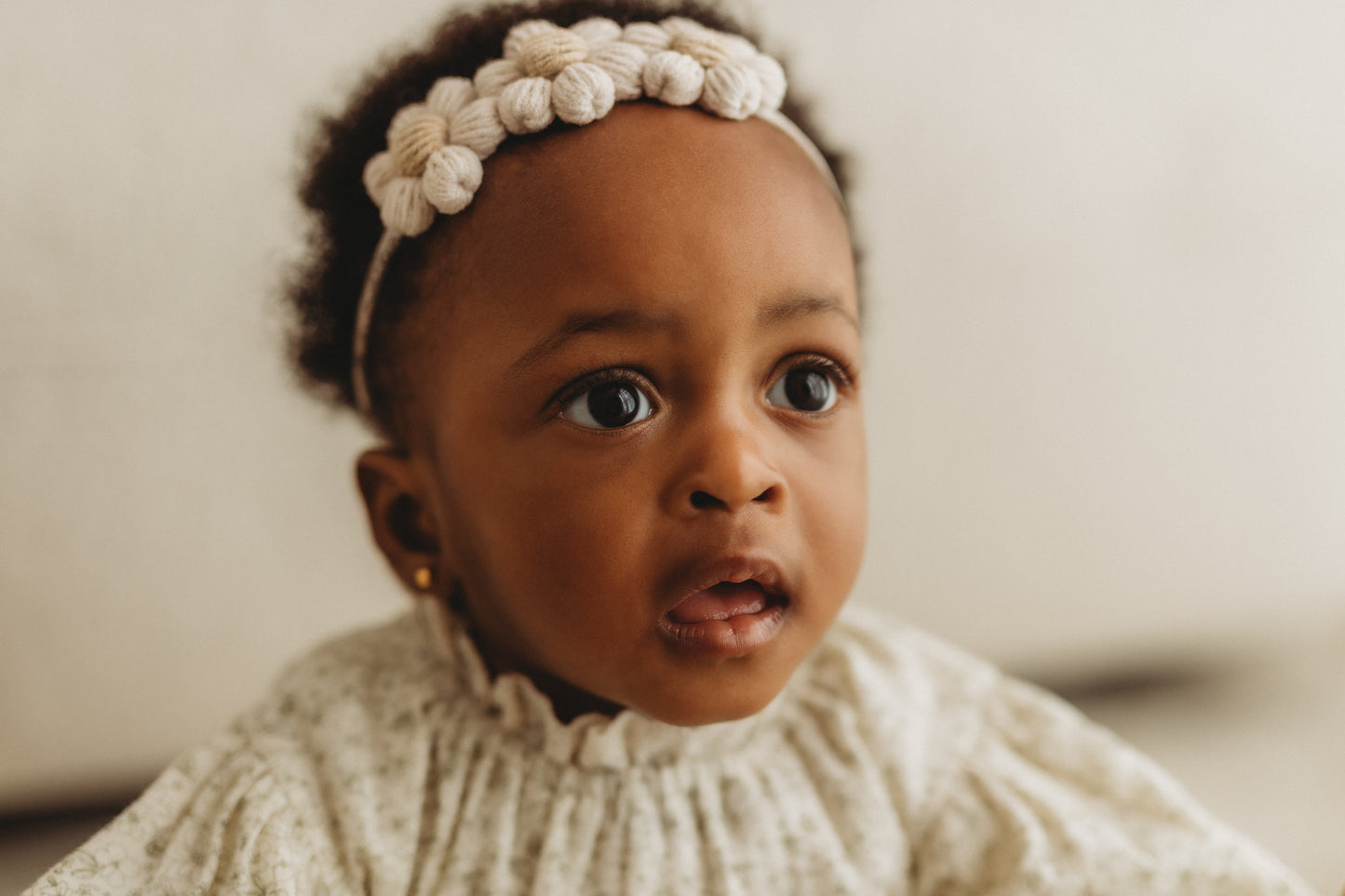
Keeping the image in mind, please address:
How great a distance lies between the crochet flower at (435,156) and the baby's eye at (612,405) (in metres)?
0.15

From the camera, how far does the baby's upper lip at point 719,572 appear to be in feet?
2.03

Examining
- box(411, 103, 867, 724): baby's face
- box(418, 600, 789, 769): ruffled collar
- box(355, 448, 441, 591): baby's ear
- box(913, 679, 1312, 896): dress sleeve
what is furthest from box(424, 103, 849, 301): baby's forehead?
box(913, 679, 1312, 896): dress sleeve

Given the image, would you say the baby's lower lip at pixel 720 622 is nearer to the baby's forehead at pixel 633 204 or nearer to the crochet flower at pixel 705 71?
the baby's forehead at pixel 633 204

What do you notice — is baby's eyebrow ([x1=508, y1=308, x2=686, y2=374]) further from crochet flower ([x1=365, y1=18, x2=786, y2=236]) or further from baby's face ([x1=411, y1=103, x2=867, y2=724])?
crochet flower ([x1=365, y1=18, x2=786, y2=236])

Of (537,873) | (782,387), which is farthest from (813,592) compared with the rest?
(537,873)

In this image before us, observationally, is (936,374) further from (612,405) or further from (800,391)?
(612,405)

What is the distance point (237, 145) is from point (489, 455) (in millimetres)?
437

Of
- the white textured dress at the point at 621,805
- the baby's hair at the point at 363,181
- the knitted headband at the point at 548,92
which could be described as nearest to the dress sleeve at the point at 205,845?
the white textured dress at the point at 621,805

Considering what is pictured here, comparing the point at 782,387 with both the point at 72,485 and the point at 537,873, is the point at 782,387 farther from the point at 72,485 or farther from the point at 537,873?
the point at 72,485

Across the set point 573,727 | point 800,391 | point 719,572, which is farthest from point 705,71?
point 573,727

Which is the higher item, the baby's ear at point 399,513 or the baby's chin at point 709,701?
the baby's ear at point 399,513

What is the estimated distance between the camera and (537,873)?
2.30 feet

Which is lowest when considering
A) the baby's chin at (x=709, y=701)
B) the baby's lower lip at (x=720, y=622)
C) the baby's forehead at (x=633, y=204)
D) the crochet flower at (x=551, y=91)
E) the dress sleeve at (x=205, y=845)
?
the dress sleeve at (x=205, y=845)

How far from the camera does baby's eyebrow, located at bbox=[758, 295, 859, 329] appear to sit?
64 centimetres
